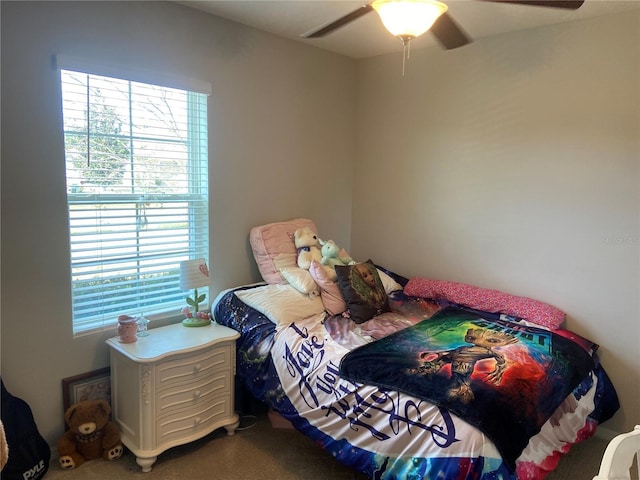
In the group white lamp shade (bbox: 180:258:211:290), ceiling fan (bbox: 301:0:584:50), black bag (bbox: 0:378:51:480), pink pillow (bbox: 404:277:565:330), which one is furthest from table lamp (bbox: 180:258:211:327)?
ceiling fan (bbox: 301:0:584:50)

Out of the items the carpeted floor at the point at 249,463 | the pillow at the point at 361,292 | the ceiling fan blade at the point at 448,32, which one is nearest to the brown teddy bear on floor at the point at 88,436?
the carpeted floor at the point at 249,463

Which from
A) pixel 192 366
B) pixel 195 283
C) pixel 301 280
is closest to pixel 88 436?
pixel 192 366

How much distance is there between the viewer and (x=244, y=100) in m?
3.04

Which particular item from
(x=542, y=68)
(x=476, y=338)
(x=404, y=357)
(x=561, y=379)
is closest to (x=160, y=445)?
(x=404, y=357)

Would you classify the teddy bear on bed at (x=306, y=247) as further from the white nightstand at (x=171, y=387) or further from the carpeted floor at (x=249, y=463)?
the carpeted floor at (x=249, y=463)

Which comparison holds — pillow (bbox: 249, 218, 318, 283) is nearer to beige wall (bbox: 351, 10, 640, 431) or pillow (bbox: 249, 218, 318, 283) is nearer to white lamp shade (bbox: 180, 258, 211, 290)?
white lamp shade (bbox: 180, 258, 211, 290)

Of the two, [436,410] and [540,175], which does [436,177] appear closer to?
[540,175]

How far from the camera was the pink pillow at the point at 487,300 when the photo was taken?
2.80 meters

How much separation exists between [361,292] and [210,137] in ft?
4.29

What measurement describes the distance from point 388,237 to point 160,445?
2.15m

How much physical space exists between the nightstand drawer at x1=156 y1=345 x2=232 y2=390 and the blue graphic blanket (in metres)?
0.74

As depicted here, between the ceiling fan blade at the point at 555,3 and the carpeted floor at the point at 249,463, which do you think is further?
the carpeted floor at the point at 249,463

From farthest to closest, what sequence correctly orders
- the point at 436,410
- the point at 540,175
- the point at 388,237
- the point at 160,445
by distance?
the point at 388,237
the point at 540,175
the point at 160,445
the point at 436,410

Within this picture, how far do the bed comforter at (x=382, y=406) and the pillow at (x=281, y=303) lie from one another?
0.04m
